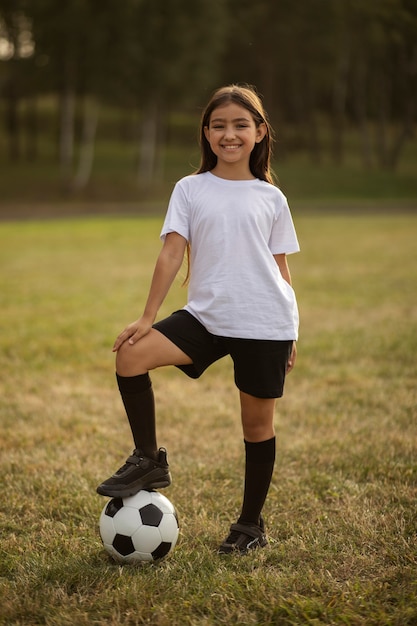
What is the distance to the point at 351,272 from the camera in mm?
11781

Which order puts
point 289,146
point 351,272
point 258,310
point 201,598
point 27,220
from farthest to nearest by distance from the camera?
point 289,146, point 27,220, point 351,272, point 258,310, point 201,598

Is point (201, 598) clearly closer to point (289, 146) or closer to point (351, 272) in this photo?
point (351, 272)

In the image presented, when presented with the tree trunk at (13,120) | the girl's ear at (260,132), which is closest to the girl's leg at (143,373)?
the girl's ear at (260,132)

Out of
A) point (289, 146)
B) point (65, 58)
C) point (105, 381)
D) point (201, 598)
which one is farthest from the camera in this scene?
point (289, 146)

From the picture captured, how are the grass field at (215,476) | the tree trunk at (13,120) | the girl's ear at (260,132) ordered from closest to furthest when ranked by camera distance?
the grass field at (215,476)
the girl's ear at (260,132)
the tree trunk at (13,120)

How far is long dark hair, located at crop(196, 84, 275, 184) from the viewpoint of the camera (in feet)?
10.1

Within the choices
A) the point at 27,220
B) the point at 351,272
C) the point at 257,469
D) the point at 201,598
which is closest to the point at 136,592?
the point at 201,598

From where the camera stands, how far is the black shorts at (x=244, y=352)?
299 centimetres

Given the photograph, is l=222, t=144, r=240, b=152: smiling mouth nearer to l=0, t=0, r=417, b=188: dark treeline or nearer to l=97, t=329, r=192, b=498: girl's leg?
l=97, t=329, r=192, b=498: girl's leg

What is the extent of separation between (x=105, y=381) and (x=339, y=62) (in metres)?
40.4

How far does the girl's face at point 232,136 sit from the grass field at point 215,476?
1606mm

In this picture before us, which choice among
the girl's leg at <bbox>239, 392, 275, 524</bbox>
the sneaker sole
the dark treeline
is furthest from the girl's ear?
the dark treeline

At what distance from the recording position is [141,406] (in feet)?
9.86

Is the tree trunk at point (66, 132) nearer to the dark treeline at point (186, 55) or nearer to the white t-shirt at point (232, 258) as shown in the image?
the dark treeline at point (186, 55)
